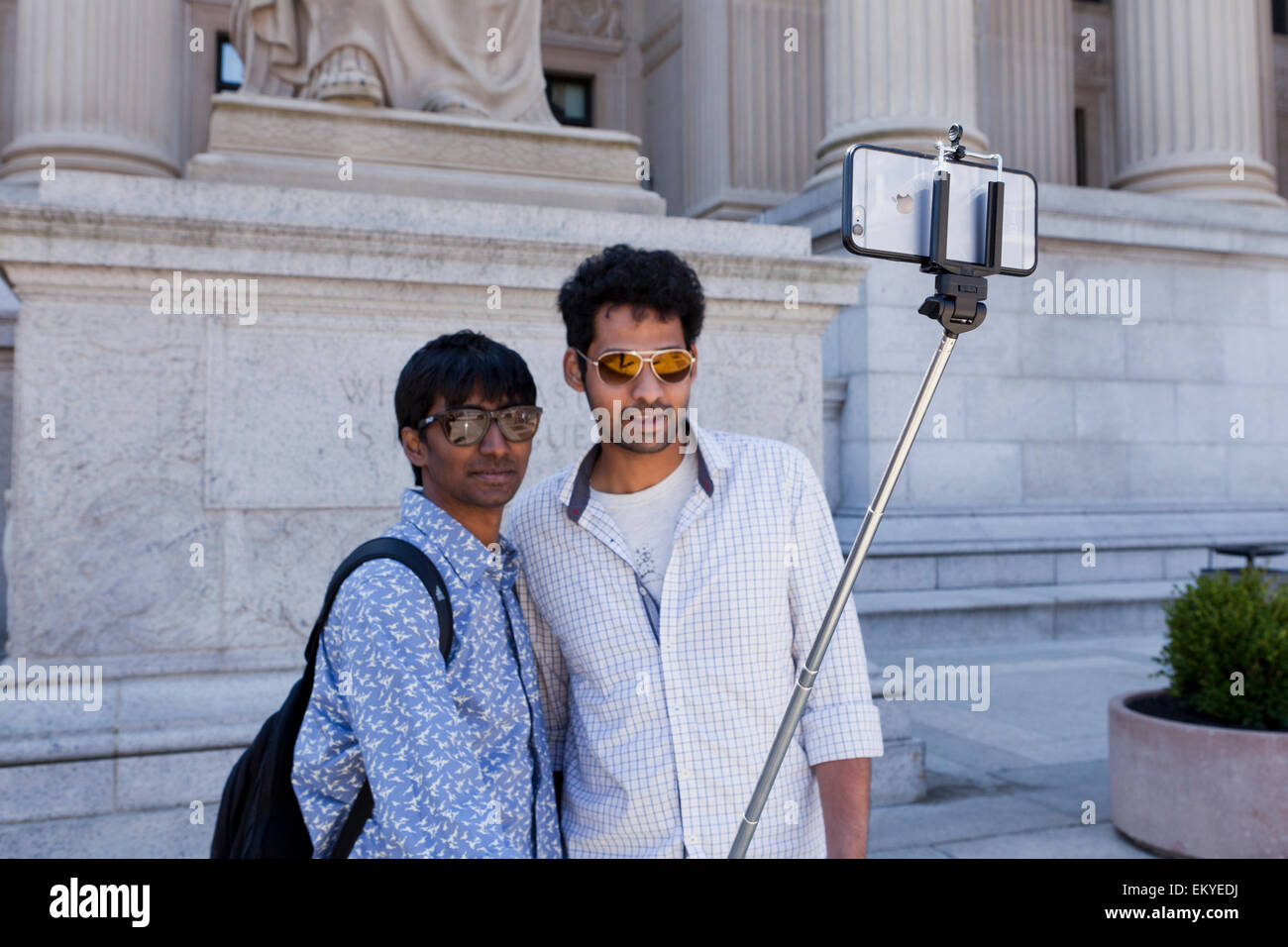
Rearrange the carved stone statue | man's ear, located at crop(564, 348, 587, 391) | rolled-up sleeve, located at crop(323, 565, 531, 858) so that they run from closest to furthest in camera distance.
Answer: rolled-up sleeve, located at crop(323, 565, 531, 858) → man's ear, located at crop(564, 348, 587, 391) → the carved stone statue

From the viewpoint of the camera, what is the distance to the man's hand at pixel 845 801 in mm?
2068

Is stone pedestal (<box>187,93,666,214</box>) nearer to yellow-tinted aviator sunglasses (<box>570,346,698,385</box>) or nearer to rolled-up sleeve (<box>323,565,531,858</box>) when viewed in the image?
yellow-tinted aviator sunglasses (<box>570,346,698,385</box>)

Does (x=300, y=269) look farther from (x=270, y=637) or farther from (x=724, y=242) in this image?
(x=724, y=242)

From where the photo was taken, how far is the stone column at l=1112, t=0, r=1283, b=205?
41.7 ft

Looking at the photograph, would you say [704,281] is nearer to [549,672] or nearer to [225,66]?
[549,672]

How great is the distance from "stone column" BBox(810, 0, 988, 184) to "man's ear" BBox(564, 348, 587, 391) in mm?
9620

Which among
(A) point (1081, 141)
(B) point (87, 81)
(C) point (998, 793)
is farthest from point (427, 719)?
(A) point (1081, 141)

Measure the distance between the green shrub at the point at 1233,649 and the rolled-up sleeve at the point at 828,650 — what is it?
302 cm

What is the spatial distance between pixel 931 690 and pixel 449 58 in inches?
211

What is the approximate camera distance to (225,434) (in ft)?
16.0

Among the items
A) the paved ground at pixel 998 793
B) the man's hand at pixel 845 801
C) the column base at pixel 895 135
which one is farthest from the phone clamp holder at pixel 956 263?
the column base at pixel 895 135

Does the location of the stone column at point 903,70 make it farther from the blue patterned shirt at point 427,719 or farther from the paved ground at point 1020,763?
the blue patterned shirt at point 427,719

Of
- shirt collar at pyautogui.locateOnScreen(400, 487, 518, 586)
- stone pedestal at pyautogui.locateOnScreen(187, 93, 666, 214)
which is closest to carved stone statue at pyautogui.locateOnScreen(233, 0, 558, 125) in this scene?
stone pedestal at pyautogui.locateOnScreen(187, 93, 666, 214)

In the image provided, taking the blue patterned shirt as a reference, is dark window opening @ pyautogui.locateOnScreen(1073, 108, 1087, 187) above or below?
above
